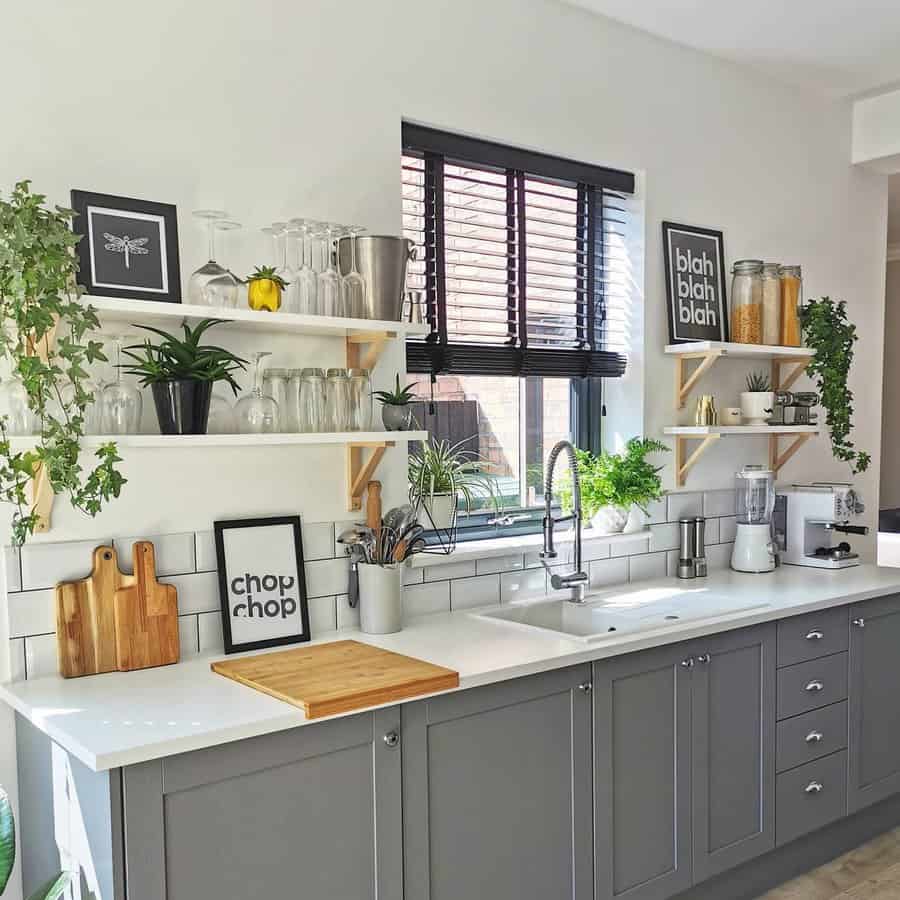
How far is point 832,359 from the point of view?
3.77 metres

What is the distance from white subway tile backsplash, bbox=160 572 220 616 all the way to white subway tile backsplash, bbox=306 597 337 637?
26cm

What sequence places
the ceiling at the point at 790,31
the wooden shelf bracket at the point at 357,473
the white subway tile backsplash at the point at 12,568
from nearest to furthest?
the white subway tile backsplash at the point at 12,568 → the wooden shelf bracket at the point at 357,473 → the ceiling at the point at 790,31

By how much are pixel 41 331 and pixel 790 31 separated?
2689mm

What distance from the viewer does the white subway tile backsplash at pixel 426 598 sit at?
282 centimetres

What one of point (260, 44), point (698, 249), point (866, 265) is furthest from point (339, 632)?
point (866, 265)

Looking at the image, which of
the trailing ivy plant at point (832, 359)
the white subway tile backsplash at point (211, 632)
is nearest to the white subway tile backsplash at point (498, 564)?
the white subway tile backsplash at point (211, 632)

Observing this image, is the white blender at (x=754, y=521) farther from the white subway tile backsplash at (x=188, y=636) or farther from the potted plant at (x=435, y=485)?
the white subway tile backsplash at (x=188, y=636)

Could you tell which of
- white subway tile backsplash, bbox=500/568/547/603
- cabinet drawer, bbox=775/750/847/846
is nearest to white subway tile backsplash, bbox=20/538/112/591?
white subway tile backsplash, bbox=500/568/547/603

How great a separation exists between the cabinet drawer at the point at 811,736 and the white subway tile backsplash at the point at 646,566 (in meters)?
0.66

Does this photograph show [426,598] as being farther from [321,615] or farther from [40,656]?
[40,656]

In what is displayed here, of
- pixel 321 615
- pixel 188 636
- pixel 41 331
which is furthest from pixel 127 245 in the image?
pixel 321 615

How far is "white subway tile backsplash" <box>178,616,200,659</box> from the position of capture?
2.40 meters

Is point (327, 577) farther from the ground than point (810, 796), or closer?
farther from the ground

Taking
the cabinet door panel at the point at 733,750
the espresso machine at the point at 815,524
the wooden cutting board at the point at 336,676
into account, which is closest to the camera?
the wooden cutting board at the point at 336,676
